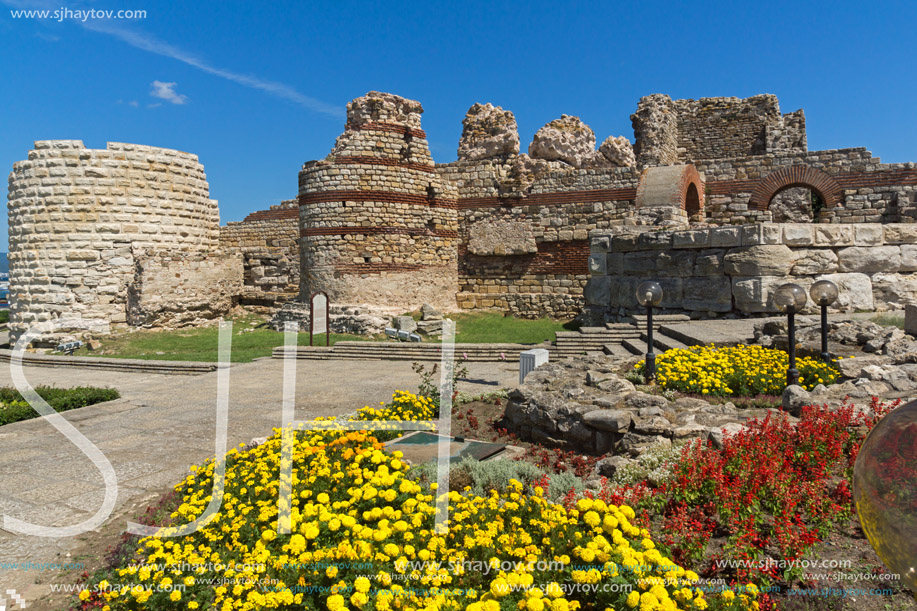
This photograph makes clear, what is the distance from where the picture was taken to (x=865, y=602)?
7.93 feet

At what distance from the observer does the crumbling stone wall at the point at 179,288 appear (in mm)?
15711

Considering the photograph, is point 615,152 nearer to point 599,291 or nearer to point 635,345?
point 599,291

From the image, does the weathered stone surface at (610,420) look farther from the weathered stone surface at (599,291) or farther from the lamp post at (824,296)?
the weathered stone surface at (599,291)

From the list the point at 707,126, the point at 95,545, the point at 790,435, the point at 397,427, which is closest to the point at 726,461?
the point at 790,435

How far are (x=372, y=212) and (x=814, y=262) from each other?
10808 millimetres

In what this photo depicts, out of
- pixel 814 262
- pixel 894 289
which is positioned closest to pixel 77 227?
pixel 814 262

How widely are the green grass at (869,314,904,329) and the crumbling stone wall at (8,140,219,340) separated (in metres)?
16.5

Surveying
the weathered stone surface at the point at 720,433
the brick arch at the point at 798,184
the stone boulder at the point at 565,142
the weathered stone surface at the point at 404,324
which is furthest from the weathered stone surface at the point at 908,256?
the stone boulder at the point at 565,142

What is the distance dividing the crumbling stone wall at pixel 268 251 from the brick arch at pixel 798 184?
14425 mm

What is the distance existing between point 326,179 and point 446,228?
384 centimetres

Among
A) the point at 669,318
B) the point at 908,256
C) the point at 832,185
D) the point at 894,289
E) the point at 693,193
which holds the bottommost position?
the point at 669,318

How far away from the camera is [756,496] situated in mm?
3164

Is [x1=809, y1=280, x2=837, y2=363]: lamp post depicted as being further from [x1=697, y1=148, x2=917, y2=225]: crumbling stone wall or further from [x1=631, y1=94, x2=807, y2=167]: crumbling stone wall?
[x1=631, y1=94, x2=807, y2=167]: crumbling stone wall

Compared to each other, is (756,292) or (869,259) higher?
(869,259)
